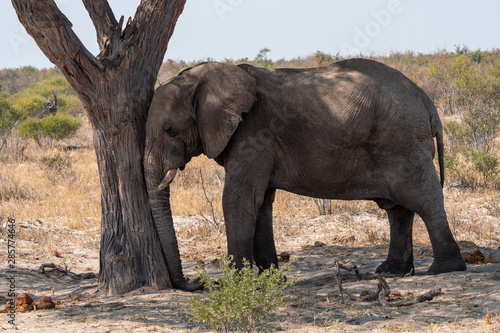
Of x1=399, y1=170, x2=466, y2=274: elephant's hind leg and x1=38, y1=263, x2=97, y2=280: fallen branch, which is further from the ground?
x1=399, y1=170, x2=466, y2=274: elephant's hind leg

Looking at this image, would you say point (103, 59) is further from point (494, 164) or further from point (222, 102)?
point (494, 164)

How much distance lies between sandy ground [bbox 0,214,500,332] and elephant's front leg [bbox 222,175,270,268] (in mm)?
702

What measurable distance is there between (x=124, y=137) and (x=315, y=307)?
8.79 ft

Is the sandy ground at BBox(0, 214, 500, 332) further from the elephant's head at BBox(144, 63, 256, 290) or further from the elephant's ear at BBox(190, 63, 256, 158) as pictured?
the elephant's ear at BBox(190, 63, 256, 158)

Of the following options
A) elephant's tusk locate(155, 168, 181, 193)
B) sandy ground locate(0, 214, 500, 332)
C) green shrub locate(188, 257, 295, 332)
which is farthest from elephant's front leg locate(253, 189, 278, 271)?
green shrub locate(188, 257, 295, 332)

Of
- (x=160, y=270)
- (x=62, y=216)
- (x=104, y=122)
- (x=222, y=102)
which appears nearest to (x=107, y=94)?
(x=104, y=122)

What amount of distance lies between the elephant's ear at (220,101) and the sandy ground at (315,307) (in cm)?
154

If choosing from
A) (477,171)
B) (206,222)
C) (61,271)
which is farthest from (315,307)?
(477,171)

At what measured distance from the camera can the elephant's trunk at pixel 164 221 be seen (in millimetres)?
6223

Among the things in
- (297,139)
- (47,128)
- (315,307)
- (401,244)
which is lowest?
(315,307)

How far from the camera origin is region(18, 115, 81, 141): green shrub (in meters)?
17.2

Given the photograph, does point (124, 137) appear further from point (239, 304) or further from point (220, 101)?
point (239, 304)

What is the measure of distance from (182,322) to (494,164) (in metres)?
8.83

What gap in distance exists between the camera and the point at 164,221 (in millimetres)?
6305
